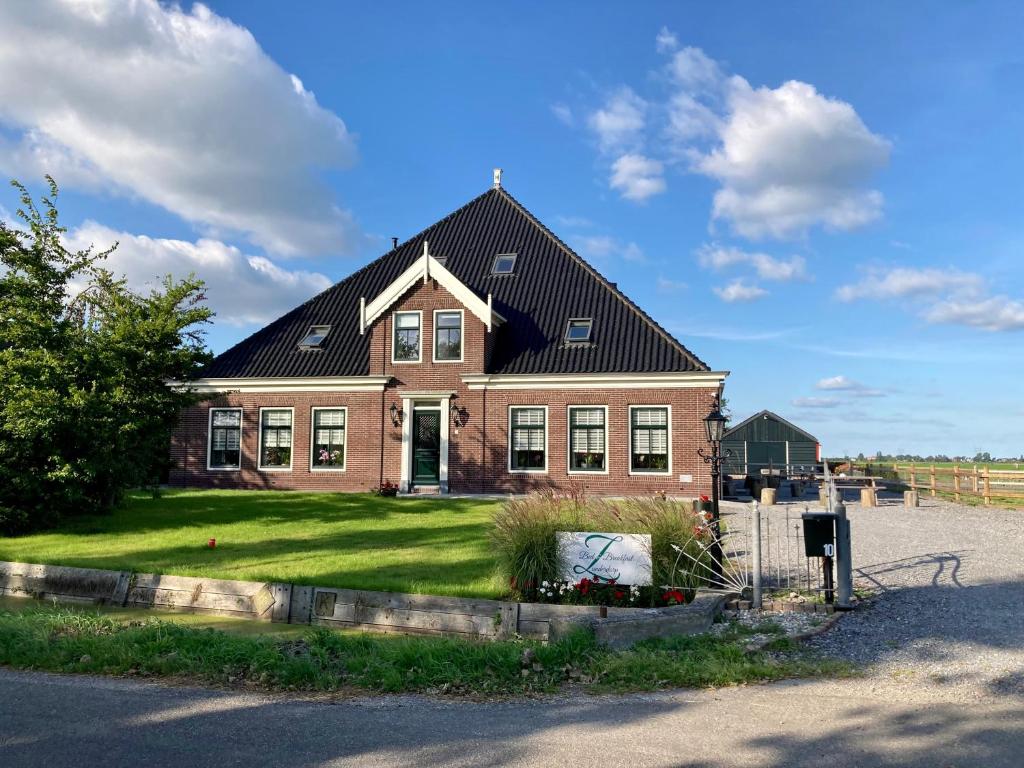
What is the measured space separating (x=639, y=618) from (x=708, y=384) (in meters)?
14.4

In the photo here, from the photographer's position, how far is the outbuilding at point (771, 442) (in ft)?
144

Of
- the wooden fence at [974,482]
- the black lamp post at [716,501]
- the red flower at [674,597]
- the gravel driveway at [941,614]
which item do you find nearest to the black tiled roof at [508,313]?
the gravel driveway at [941,614]

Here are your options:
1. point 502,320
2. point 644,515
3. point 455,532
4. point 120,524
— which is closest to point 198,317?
point 120,524

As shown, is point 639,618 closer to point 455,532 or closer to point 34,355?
point 455,532

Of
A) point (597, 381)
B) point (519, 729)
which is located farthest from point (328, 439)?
point (519, 729)

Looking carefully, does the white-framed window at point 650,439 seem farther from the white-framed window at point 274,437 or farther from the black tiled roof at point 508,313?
the white-framed window at point 274,437

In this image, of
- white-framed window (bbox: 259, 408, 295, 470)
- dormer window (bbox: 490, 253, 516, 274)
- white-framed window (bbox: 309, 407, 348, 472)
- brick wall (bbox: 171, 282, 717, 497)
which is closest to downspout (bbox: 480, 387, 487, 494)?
brick wall (bbox: 171, 282, 717, 497)

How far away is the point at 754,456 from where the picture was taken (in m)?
44.3

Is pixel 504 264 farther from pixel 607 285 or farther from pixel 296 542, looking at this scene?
pixel 296 542

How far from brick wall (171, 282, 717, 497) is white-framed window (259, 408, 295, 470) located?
0.22 m

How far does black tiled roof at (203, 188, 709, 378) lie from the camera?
21906mm

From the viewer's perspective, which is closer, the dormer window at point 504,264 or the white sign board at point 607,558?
the white sign board at point 607,558

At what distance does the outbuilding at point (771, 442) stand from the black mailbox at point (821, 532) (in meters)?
35.7

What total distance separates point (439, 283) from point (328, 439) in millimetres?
6174
